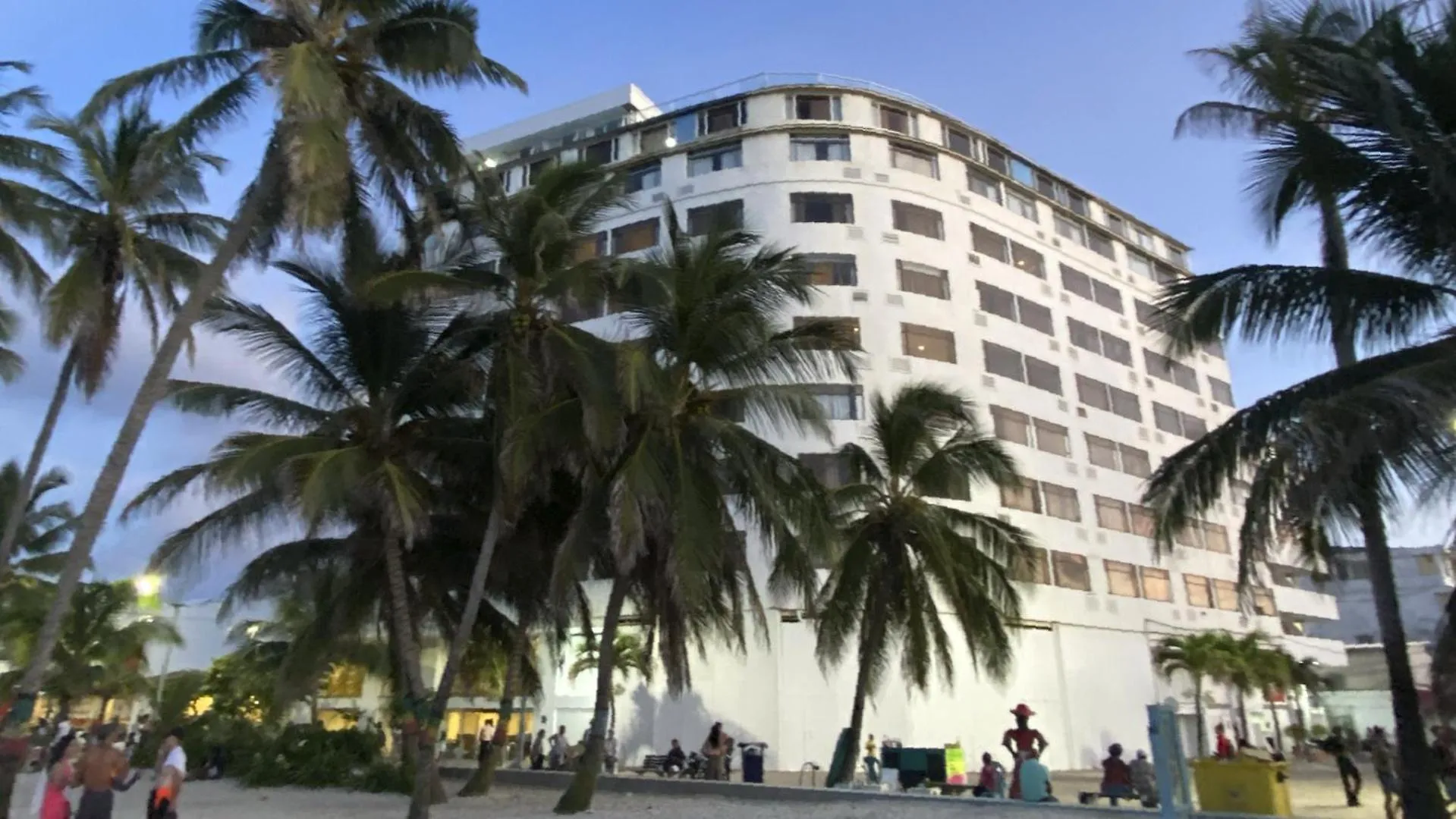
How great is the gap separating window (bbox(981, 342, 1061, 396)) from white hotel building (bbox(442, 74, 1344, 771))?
3.7 inches

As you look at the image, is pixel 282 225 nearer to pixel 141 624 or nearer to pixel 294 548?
pixel 294 548

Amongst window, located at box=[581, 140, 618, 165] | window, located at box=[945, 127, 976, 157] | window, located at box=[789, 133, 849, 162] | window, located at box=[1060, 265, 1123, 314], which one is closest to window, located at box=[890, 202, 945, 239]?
window, located at box=[789, 133, 849, 162]

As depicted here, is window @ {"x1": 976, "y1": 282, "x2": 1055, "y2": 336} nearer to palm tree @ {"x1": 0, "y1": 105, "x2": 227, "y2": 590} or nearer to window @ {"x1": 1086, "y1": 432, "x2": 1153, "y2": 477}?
window @ {"x1": 1086, "y1": 432, "x2": 1153, "y2": 477}

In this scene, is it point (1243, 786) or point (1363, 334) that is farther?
point (1243, 786)

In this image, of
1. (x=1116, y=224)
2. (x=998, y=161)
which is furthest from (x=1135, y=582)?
(x=998, y=161)

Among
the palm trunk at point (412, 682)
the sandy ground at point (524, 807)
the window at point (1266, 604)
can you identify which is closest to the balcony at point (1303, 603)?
the window at point (1266, 604)

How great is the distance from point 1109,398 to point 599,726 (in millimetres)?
33110

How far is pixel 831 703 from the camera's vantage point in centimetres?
3089

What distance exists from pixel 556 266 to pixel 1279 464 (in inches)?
450

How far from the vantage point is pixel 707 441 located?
1608 centimetres

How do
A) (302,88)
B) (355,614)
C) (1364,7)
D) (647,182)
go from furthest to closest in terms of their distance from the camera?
1. (647,182)
2. (355,614)
3. (302,88)
4. (1364,7)

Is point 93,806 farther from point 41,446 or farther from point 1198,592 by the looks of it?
point 1198,592

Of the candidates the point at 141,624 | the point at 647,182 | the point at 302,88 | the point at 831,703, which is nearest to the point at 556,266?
the point at 302,88

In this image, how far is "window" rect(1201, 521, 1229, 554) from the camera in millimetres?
43562
